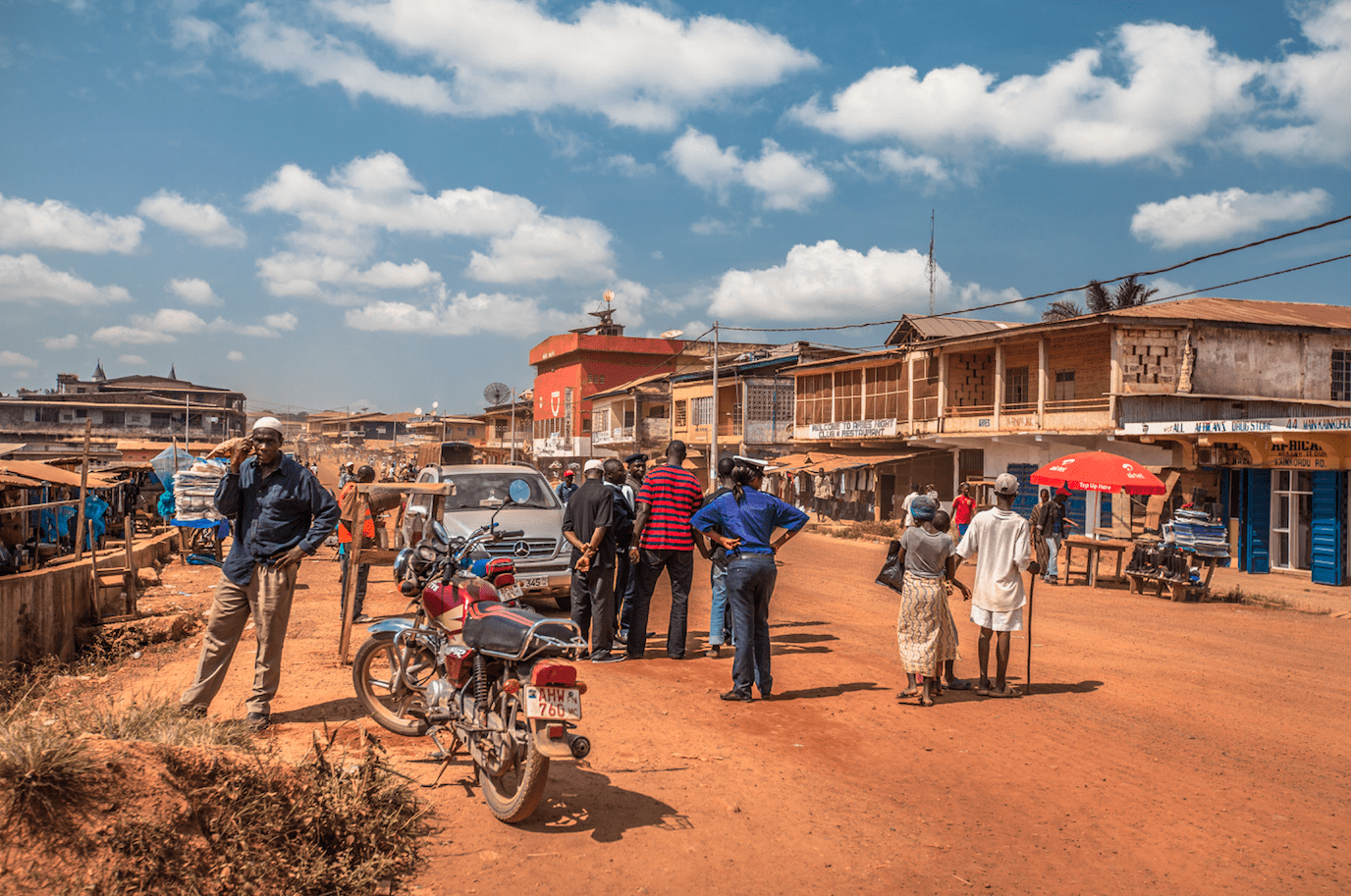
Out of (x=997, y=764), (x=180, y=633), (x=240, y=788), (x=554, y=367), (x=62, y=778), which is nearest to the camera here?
(x=62, y=778)

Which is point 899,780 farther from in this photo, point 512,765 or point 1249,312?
point 1249,312

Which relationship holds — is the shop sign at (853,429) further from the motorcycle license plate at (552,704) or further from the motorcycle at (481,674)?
the motorcycle license plate at (552,704)

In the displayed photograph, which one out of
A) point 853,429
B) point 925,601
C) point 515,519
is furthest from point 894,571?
point 853,429

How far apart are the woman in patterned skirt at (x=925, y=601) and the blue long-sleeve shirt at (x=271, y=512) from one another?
432 centimetres

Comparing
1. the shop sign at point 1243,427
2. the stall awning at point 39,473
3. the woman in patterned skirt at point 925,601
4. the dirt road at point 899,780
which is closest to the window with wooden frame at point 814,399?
the shop sign at point 1243,427

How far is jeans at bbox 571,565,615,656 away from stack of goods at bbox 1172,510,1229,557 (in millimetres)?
11425

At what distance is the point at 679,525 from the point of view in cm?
834

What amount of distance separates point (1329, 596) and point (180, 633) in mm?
17786

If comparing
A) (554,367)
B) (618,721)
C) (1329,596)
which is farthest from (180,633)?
(554,367)

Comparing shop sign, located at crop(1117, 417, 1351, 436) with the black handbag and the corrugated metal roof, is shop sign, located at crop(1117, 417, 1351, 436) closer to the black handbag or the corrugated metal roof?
the corrugated metal roof

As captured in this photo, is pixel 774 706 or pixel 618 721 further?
pixel 774 706

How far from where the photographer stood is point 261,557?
18.9ft

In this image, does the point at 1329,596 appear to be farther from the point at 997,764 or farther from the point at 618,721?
the point at 618,721

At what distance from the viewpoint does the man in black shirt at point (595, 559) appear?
27.3 feet
